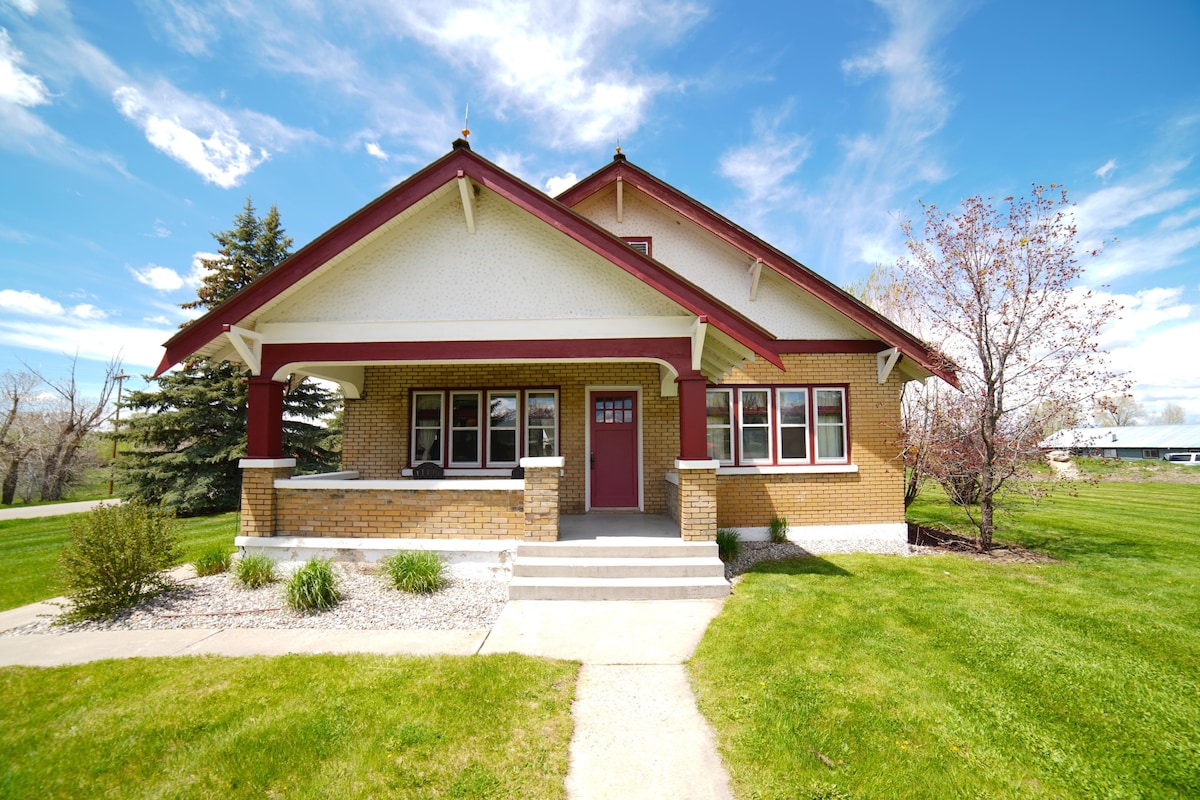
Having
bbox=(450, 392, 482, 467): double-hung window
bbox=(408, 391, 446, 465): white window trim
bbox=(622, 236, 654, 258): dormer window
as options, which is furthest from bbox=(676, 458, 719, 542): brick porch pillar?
bbox=(408, 391, 446, 465): white window trim

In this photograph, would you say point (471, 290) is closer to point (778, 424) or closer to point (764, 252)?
point (764, 252)

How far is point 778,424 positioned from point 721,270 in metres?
3.17

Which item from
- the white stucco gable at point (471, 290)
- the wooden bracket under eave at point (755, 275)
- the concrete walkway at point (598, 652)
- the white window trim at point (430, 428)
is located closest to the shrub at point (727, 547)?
the concrete walkway at point (598, 652)

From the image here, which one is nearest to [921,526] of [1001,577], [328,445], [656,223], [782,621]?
[1001,577]

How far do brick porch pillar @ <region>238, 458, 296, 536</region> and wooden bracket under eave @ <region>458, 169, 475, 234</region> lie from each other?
4.47 metres

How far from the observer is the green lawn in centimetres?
317

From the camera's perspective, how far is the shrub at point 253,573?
674 cm

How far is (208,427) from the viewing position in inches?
690

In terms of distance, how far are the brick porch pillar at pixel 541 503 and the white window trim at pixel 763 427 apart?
13.7ft

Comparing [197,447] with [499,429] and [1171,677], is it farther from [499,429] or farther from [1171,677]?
[1171,677]

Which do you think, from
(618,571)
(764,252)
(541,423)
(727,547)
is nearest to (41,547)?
(541,423)

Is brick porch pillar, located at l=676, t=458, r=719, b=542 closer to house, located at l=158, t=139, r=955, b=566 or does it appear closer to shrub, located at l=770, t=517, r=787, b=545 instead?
house, located at l=158, t=139, r=955, b=566

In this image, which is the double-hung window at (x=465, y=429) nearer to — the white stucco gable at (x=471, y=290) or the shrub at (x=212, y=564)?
the white stucco gable at (x=471, y=290)

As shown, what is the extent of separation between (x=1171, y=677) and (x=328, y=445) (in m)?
21.3
